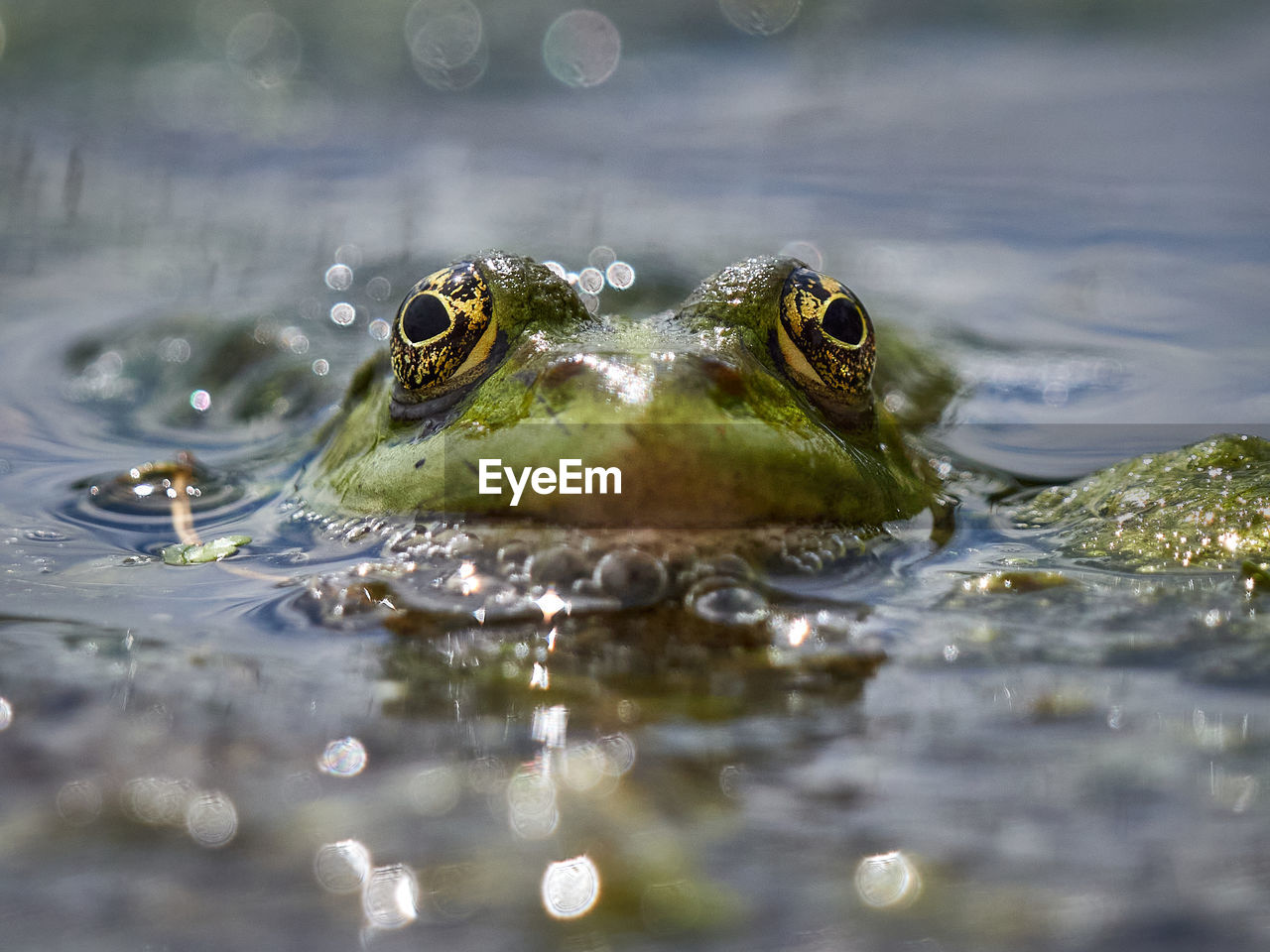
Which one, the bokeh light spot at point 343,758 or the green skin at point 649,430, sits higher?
the green skin at point 649,430

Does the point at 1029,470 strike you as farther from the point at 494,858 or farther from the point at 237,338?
the point at 237,338

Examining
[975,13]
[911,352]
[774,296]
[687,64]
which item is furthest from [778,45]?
[774,296]

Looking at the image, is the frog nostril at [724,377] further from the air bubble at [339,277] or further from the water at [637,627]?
the air bubble at [339,277]

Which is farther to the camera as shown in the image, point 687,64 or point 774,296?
point 687,64

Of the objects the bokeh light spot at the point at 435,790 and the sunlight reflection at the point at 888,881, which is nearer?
the sunlight reflection at the point at 888,881

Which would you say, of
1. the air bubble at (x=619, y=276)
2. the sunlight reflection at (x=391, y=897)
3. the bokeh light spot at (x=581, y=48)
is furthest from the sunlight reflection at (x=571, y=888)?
the bokeh light spot at (x=581, y=48)

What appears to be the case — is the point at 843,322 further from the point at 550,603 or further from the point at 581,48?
the point at 581,48

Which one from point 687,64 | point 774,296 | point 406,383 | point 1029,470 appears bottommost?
point 1029,470
